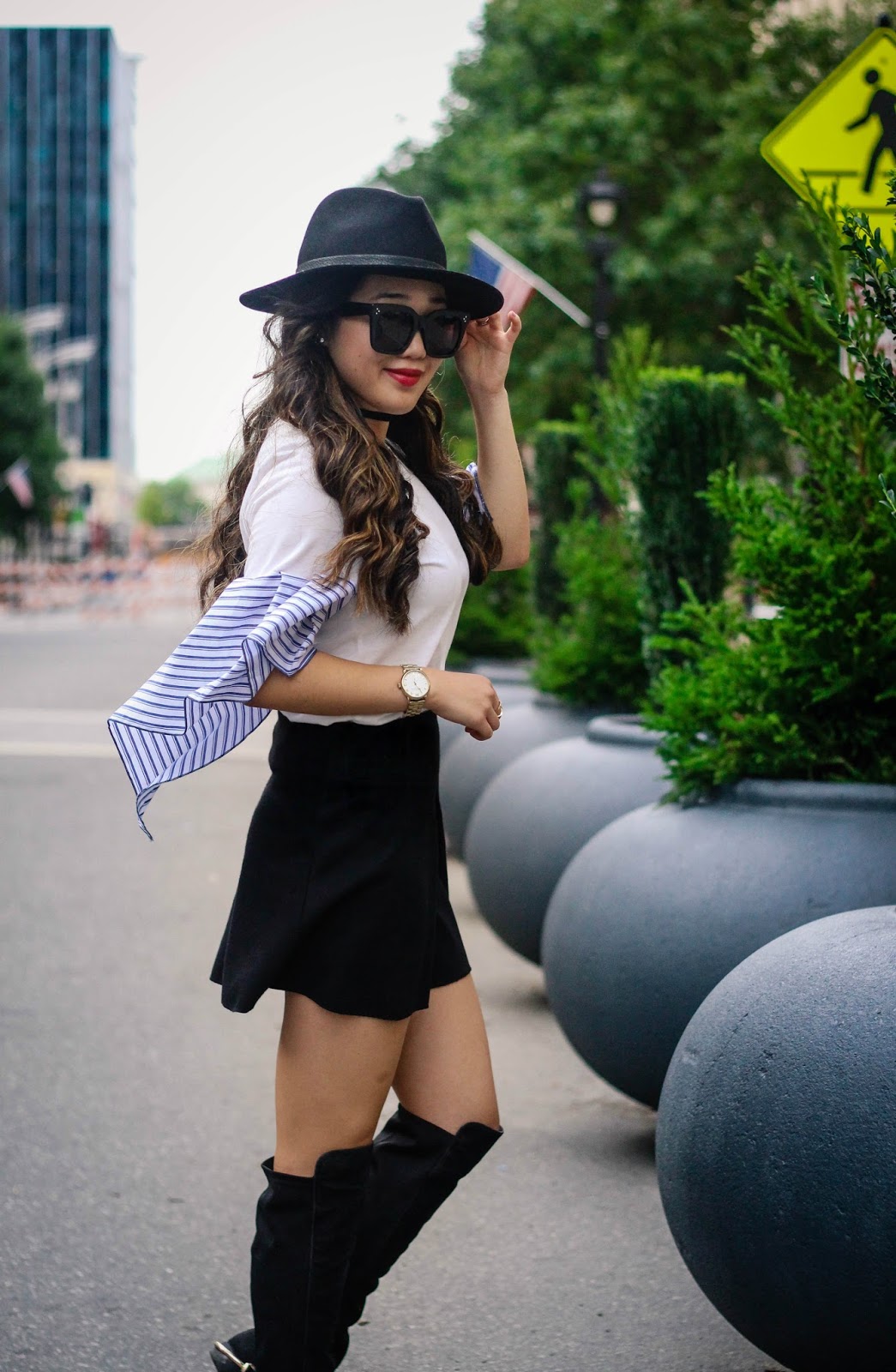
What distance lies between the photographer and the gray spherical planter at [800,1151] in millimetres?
2826

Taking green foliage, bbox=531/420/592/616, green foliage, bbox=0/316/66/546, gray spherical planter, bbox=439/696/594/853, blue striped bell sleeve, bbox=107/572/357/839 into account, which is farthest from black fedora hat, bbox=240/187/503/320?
green foliage, bbox=0/316/66/546

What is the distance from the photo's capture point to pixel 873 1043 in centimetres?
288

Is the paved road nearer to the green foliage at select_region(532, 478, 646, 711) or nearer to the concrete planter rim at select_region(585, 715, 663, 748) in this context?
the concrete planter rim at select_region(585, 715, 663, 748)

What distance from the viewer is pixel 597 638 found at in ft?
25.3

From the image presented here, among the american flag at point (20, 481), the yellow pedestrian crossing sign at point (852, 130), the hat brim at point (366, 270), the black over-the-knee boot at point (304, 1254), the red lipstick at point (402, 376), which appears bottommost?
the american flag at point (20, 481)

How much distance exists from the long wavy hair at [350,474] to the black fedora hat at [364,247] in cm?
3

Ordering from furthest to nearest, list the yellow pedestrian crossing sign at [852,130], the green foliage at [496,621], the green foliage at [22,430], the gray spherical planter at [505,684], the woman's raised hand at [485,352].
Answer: the green foliage at [22,430] → the green foliage at [496,621] → the gray spherical planter at [505,684] → the yellow pedestrian crossing sign at [852,130] → the woman's raised hand at [485,352]

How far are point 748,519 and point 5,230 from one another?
5322 inches

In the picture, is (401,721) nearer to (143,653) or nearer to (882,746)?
(882,746)

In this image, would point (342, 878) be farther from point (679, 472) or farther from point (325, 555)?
point (679, 472)

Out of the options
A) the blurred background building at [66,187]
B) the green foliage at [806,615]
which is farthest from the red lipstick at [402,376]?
the blurred background building at [66,187]

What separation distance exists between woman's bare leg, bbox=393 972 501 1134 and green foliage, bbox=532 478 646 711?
4.58 m

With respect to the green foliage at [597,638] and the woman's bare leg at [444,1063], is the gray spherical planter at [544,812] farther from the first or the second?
the woman's bare leg at [444,1063]

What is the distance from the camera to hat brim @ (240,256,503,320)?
287 centimetres
